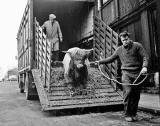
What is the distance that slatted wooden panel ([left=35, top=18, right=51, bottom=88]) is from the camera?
271 inches

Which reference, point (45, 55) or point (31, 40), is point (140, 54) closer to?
point (45, 55)

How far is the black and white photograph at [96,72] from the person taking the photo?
478cm

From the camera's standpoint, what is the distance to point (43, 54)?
7.69 metres

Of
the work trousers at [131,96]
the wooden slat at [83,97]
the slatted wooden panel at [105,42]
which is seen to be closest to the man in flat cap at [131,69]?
the work trousers at [131,96]

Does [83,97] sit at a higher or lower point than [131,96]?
lower

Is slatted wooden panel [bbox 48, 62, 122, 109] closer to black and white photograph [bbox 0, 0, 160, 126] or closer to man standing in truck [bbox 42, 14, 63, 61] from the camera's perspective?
black and white photograph [bbox 0, 0, 160, 126]

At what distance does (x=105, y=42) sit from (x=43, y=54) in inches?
89.1

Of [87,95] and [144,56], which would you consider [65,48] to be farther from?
[144,56]

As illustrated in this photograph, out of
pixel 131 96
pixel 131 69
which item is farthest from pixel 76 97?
pixel 131 69

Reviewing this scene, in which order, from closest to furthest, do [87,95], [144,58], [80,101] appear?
[144,58]
[80,101]
[87,95]

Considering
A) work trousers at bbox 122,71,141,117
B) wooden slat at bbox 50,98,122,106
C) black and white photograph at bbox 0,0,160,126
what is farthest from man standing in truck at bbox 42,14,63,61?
work trousers at bbox 122,71,141,117

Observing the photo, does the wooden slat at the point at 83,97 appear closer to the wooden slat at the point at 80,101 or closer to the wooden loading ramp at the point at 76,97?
the wooden loading ramp at the point at 76,97

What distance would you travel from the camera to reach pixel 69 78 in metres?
6.44

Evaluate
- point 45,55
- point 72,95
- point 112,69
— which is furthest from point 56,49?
point 72,95
